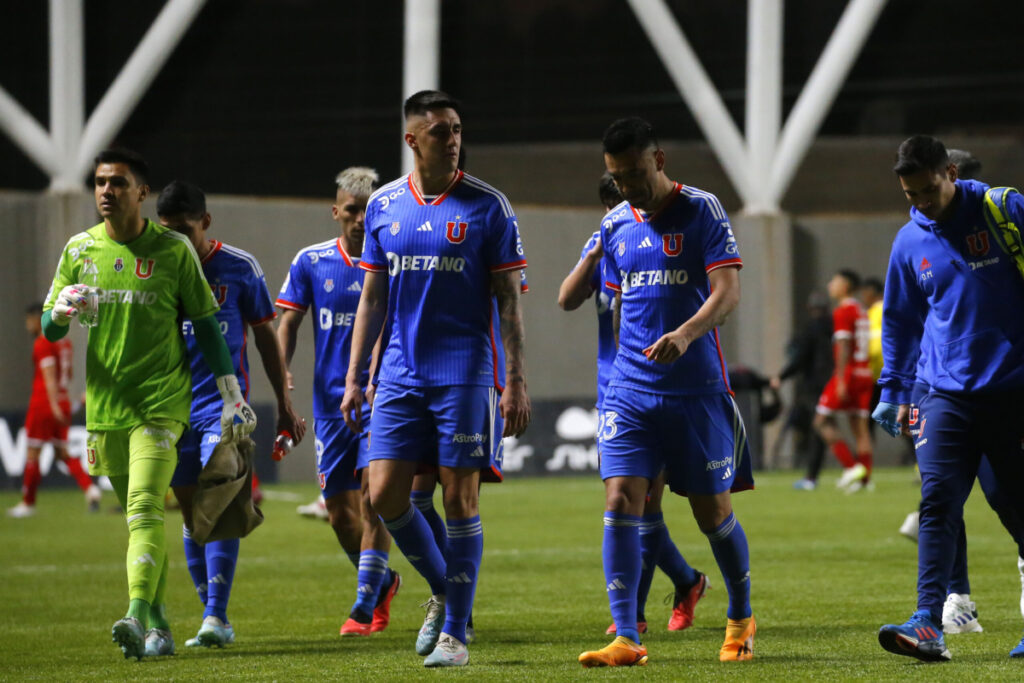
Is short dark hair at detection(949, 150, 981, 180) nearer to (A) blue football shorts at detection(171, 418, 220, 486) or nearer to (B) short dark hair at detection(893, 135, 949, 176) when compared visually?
(B) short dark hair at detection(893, 135, 949, 176)

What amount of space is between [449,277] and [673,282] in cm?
97

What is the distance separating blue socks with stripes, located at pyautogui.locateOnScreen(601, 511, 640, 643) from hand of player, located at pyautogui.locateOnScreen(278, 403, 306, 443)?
1987 millimetres

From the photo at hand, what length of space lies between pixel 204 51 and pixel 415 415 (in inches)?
800

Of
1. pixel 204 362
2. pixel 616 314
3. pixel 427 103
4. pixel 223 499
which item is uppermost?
pixel 427 103

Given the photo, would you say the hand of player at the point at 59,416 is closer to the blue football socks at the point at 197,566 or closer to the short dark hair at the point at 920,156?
the blue football socks at the point at 197,566

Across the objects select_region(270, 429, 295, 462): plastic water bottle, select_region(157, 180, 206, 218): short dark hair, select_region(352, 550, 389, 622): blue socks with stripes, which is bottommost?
select_region(352, 550, 389, 622): blue socks with stripes

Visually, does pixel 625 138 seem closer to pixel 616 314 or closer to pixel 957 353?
pixel 616 314

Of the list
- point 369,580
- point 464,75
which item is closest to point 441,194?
point 369,580

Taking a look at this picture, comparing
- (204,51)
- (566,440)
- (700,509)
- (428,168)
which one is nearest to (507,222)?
(428,168)

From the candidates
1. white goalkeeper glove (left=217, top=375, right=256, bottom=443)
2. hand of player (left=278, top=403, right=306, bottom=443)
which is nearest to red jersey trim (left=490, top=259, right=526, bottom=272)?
white goalkeeper glove (left=217, top=375, right=256, bottom=443)

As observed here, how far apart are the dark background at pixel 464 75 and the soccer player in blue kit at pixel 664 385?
1975 centimetres

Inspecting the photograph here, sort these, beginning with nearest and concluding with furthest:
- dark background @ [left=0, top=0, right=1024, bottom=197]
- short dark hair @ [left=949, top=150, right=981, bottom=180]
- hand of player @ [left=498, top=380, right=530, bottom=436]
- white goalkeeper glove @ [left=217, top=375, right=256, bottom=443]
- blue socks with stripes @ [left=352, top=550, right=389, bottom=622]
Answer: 1. hand of player @ [left=498, top=380, right=530, bottom=436]
2. white goalkeeper glove @ [left=217, top=375, right=256, bottom=443]
3. short dark hair @ [left=949, top=150, right=981, bottom=180]
4. blue socks with stripes @ [left=352, top=550, right=389, bottom=622]
5. dark background @ [left=0, top=0, right=1024, bottom=197]

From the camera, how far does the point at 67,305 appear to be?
6543 millimetres

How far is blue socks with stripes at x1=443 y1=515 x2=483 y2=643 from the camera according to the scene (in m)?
6.38
